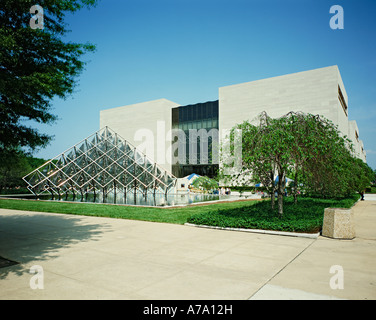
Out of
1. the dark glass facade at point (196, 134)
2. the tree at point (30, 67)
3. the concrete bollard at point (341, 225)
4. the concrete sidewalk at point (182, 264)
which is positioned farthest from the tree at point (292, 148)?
the dark glass facade at point (196, 134)

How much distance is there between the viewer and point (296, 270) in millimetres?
5906

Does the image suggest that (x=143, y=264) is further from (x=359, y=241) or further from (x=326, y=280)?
(x=359, y=241)

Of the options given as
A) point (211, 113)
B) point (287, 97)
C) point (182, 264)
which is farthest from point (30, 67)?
point (211, 113)

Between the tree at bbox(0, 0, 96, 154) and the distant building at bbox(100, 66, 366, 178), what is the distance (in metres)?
34.8

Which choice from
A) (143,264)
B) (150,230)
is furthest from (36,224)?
(143,264)

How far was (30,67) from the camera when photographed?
714 cm

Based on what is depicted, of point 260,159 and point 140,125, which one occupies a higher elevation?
point 140,125

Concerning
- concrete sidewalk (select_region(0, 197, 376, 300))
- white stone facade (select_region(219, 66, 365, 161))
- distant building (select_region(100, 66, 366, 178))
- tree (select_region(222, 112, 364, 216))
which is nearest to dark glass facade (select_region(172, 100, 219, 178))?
distant building (select_region(100, 66, 366, 178))

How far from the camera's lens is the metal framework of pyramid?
29391 mm

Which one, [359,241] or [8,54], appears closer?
[8,54]

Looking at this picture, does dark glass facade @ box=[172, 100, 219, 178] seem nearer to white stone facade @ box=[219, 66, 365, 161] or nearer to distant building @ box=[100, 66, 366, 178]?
distant building @ box=[100, 66, 366, 178]

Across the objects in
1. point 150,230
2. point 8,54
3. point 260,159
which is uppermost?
point 8,54
